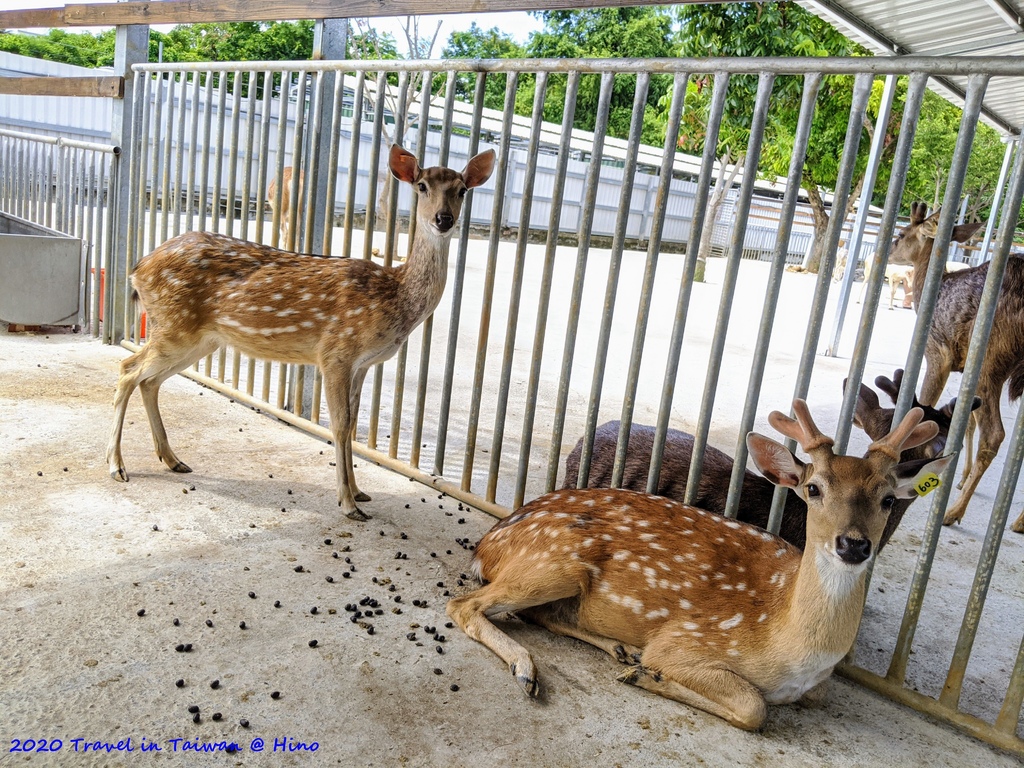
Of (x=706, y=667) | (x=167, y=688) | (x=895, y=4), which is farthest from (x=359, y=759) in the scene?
(x=895, y=4)

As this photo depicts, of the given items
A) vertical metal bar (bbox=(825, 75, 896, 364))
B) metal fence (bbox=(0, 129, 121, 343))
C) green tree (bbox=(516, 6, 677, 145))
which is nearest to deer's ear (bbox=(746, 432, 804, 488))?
metal fence (bbox=(0, 129, 121, 343))

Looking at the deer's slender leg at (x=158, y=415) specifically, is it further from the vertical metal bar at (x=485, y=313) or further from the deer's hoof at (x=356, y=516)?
the vertical metal bar at (x=485, y=313)

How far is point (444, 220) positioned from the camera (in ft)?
12.7

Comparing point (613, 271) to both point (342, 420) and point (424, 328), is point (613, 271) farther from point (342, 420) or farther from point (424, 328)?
point (342, 420)

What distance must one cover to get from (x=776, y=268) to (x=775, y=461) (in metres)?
0.84

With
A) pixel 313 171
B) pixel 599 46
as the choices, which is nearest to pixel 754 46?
pixel 313 171

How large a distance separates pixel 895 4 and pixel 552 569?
6650 mm

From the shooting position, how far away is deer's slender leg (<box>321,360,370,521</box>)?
3.96 m

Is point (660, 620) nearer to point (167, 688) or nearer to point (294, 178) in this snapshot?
point (167, 688)

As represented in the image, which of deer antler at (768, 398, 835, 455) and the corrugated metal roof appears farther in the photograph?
the corrugated metal roof

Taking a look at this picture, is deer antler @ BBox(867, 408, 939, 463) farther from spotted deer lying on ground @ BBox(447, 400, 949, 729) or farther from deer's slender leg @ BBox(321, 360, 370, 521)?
deer's slender leg @ BBox(321, 360, 370, 521)

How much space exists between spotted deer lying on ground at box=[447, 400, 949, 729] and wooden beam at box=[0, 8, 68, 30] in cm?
602

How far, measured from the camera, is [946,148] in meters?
31.8

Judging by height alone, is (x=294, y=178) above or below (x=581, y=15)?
below
